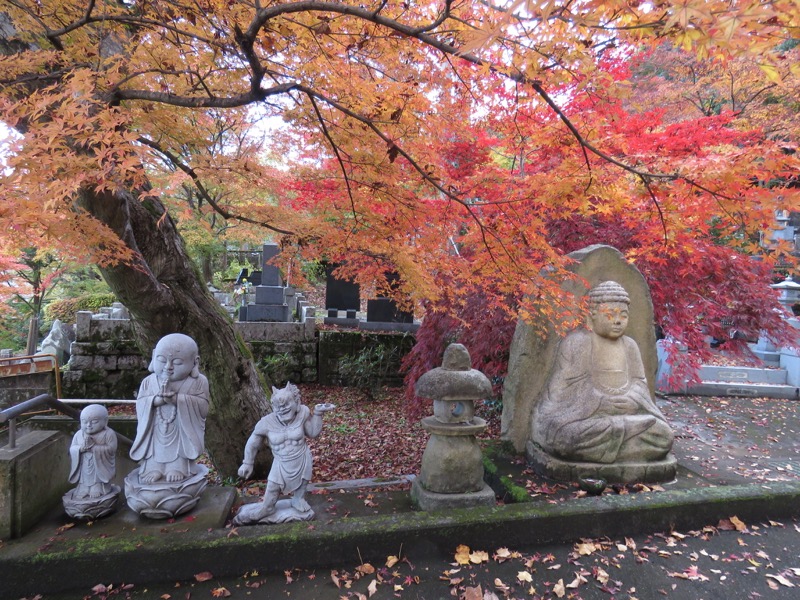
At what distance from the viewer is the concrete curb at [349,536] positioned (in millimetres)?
2697

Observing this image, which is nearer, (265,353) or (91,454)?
(91,454)

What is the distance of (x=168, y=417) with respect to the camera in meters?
3.03

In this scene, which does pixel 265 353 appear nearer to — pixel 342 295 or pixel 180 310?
pixel 342 295

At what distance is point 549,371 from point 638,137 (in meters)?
2.85

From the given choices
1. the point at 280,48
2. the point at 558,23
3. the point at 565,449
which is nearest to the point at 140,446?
the point at 280,48

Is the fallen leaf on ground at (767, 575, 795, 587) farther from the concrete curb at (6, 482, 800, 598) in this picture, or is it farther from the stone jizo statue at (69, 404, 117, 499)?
the stone jizo statue at (69, 404, 117, 499)

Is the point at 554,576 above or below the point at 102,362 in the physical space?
below

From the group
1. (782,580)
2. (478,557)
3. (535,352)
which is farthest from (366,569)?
(782,580)

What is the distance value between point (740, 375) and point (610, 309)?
24.6ft

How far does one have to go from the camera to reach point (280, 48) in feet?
10.7

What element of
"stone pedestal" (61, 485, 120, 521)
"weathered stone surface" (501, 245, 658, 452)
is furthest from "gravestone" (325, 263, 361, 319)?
"stone pedestal" (61, 485, 120, 521)

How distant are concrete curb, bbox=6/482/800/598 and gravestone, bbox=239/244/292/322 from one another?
8.08m

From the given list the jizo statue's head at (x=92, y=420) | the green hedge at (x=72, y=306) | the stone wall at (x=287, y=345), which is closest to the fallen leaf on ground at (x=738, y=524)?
the jizo statue's head at (x=92, y=420)

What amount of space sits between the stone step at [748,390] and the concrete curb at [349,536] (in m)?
6.03
